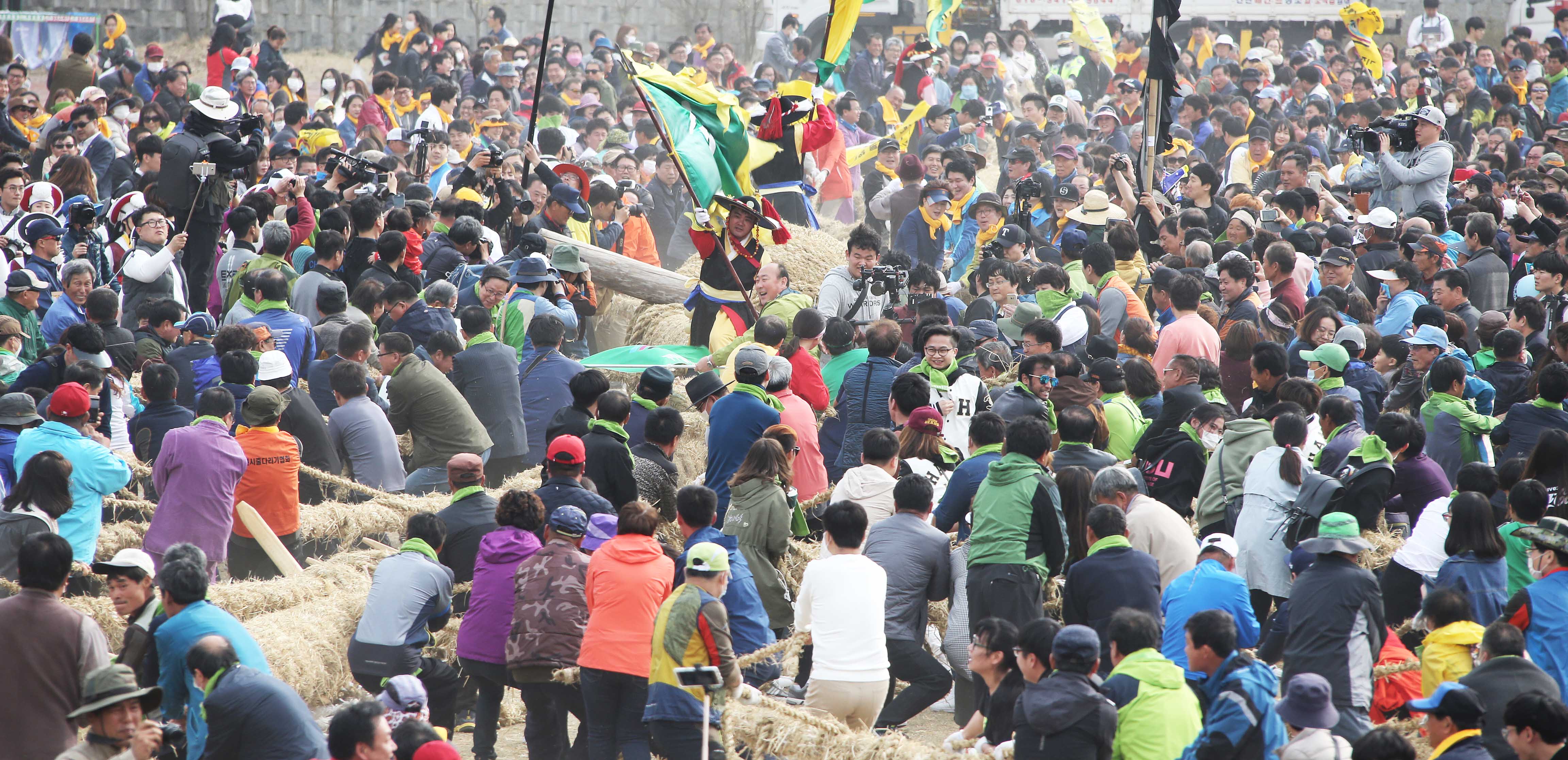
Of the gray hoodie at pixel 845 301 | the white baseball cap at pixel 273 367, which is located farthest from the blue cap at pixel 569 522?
the gray hoodie at pixel 845 301

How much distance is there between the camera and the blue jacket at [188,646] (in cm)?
527

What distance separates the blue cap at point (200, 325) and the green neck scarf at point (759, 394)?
10.6 feet

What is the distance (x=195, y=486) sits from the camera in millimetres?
6902

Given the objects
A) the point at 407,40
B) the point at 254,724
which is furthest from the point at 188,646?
the point at 407,40

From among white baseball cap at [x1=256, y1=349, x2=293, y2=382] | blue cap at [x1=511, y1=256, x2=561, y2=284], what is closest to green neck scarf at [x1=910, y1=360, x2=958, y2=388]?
blue cap at [x1=511, y1=256, x2=561, y2=284]

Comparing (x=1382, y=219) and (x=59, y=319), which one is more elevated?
(x=1382, y=219)

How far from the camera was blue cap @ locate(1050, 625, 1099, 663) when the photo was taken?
4.83 meters

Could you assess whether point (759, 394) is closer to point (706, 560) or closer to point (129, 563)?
point (706, 560)

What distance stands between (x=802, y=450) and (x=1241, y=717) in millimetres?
3356

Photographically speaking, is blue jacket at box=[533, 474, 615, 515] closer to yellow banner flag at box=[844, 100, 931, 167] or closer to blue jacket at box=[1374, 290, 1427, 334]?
blue jacket at box=[1374, 290, 1427, 334]

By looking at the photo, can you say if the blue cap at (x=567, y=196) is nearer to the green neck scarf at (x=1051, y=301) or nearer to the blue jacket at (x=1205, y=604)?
the green neck scarf at (x=1051, y=301)

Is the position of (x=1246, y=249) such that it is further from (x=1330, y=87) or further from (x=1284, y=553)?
(x=1330, y=87)

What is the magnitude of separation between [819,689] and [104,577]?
3.39m

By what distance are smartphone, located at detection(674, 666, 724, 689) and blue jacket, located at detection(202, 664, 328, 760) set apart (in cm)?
125
